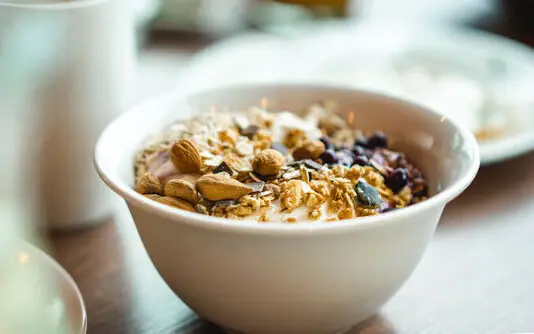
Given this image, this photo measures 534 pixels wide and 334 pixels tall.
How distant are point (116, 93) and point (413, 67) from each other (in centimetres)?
39

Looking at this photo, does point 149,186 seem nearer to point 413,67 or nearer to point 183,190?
point 183,190

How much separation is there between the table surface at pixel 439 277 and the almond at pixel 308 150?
12 cm

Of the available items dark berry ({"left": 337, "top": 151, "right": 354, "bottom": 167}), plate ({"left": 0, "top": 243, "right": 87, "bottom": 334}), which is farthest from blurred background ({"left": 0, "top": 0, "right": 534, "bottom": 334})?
dark berry ({"left": 337, "top": 151, "right": 354, "bottom": 167})

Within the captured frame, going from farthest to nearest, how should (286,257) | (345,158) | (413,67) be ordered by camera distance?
(413,67) → (345,158) → (286,257)

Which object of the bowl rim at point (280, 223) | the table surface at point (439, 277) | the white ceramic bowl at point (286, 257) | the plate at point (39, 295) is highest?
the bowl rim at point (280, 223)

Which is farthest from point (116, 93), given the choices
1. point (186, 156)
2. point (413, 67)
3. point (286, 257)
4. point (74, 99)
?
point (413, 67)

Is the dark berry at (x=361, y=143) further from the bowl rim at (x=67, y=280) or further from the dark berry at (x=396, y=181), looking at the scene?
the bowl rim at (x=67, y=280)

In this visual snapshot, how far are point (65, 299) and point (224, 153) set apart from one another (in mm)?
140

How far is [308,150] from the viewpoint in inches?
20.0

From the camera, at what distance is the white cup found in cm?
56

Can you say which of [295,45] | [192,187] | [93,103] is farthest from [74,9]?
[295,45]

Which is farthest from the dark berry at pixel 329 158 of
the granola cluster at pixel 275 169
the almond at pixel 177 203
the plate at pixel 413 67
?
the plate at pixel 413 67

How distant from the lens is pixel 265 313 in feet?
1.44

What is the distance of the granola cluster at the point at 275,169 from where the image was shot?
45 centimetres
